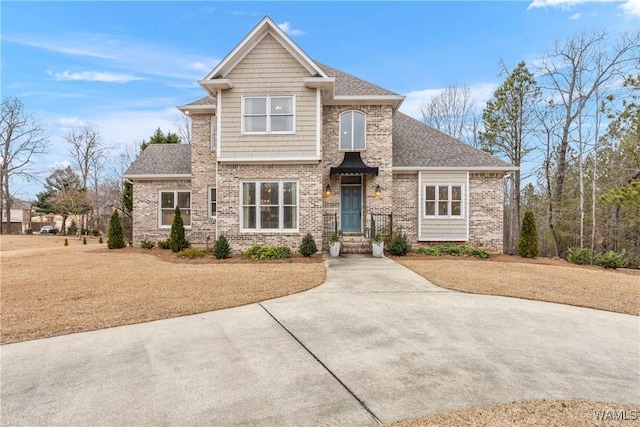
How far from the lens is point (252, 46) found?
1235 centimetres

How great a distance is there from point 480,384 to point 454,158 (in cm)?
1321

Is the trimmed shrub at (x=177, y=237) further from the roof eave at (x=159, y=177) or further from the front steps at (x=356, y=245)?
the front steps at (x=356, y=245)

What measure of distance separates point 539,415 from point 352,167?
1139 centimetres

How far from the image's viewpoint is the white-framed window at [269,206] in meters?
12.6

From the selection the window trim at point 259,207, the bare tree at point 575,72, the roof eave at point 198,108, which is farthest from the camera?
the bare tree at point 575,72

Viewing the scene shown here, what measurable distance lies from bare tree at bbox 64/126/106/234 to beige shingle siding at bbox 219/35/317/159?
103 ft

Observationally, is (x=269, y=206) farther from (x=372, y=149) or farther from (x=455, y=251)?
(x=455, y=251)

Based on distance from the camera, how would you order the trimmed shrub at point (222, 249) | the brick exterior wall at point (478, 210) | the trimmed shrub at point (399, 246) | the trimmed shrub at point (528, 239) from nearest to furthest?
the trimmed shrub at point (222, 249) < the trimmed shrub at point (399, 246) < the trimmed shrub at point (528, 239) < the brick exterior wall at point (478, 210)

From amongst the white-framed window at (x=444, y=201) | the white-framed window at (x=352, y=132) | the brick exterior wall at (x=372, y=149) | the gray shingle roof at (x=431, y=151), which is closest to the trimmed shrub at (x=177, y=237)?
the brick exterior wall at (x=372, y=149)

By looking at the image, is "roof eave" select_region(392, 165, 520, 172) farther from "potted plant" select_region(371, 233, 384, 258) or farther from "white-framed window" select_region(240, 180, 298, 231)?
"white-framed window" select_region(240, 180, 298, 231)

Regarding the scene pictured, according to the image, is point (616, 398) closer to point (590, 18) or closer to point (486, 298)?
point (486, 298)

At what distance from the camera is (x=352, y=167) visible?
44.2 feet

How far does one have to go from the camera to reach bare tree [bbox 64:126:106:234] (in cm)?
3547

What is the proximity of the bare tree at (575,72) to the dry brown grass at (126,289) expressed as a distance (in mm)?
18153
